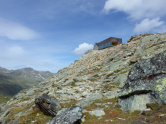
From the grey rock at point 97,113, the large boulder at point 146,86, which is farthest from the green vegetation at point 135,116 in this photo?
the large boulder at point 146,86

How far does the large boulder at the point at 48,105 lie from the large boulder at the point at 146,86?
10407mm

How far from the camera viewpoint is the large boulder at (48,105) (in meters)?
18.3

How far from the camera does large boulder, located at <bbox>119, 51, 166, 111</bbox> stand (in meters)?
12.4

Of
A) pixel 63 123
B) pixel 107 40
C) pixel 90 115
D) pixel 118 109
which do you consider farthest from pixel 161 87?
pixel 107 40

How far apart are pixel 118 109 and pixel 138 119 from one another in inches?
157

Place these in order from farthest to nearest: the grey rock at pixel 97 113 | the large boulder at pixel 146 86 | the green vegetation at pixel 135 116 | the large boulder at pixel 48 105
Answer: the large boulder at pixel 48 105, the grey rock at pixel 97 113, the large boulder at pixel 146 86, the green vegetation at pixel 135 116

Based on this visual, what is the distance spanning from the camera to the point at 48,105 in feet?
62.8

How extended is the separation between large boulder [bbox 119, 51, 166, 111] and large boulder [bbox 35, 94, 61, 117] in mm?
10407

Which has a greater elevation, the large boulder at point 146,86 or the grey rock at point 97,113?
the large boulder at point 146,86

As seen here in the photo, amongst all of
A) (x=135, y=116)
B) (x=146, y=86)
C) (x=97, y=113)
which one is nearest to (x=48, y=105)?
(x=97, y=113)

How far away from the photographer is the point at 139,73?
625 inches

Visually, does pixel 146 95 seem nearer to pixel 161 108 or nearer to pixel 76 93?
pixel 161 108

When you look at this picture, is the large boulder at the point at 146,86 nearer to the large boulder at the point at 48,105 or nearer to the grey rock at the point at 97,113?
the grey rock at the point at 97,113

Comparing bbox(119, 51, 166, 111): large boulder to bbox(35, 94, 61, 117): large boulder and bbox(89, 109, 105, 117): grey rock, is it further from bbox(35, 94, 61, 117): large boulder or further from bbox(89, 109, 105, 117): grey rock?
bbox(35, 94, 61, 117): large boulder
